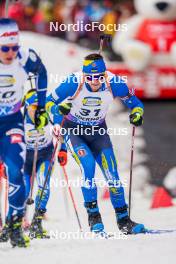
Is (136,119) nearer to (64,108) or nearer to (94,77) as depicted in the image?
(94,77)

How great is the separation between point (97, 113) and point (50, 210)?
159 inches

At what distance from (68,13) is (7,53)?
19.2m

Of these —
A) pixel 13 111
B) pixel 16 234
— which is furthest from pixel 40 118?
pixel 16 234

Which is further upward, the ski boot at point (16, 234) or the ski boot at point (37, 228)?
the ski boot at point (16, 234)

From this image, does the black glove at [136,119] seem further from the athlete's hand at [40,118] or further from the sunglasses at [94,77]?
the athlete's hand at [40,118]

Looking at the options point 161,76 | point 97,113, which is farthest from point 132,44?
point 97,113

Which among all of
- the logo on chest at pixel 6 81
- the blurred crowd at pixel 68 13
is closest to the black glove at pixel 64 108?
the logo on chest at pixel 6 81

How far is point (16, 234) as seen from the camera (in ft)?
23.2

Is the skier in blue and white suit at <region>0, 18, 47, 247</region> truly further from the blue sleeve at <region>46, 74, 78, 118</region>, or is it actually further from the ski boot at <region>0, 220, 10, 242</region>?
the blue sleeve at <region>46, 74, 78, 118</region>

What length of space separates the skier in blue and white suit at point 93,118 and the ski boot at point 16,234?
4.13 ft

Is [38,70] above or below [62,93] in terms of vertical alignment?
above

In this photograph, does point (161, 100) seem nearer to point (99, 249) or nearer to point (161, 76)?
point (161, 76)

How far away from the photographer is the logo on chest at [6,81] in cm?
688

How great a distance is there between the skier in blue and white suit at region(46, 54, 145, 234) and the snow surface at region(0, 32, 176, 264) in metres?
0.40
